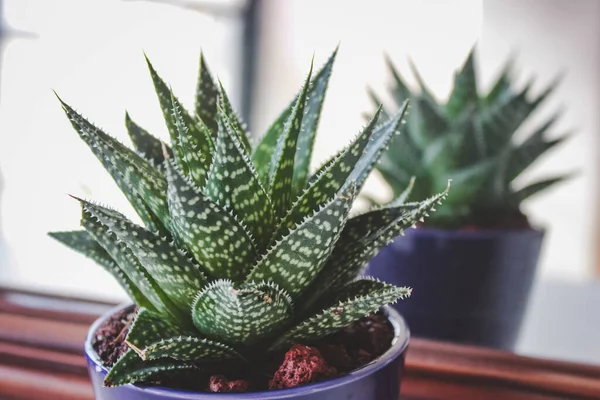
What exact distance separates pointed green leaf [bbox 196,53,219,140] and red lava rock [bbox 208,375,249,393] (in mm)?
180

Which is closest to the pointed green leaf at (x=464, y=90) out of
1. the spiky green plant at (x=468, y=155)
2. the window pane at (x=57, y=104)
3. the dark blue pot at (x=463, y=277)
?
the spiky green plant at (x=468, y=155)

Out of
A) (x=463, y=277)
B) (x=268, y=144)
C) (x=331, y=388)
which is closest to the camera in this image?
(x=331, y=388)

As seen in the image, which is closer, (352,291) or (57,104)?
(352,291)

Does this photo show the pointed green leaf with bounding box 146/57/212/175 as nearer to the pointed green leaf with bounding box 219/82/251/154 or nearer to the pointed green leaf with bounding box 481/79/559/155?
the pointed green leaf with bounding box 219/82/251/154

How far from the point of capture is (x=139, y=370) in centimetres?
30

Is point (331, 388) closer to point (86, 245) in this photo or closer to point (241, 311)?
point (241, 311)

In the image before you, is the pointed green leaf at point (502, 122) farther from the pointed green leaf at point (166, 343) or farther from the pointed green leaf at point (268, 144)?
the pointed green leaf at point (166, 343)

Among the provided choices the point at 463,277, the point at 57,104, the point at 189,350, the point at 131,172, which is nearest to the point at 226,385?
the point at 189,350

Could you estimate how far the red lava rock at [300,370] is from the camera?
296 millimetres

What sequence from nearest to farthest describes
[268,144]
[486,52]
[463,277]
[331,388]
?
[331,388], [268,144], [463,277], [486,52]

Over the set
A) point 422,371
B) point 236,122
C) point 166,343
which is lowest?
point 422,371

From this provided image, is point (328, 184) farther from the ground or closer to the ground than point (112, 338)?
farther from the ground

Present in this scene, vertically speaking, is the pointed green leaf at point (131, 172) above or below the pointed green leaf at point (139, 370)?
above

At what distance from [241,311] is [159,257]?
0.05 metres
